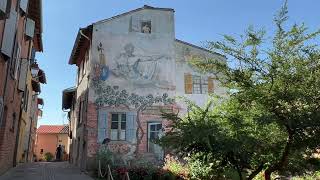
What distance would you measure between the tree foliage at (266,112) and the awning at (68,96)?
1922 centimetres

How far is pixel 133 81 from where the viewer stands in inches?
805

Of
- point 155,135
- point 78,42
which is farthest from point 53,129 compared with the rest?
point 155,135

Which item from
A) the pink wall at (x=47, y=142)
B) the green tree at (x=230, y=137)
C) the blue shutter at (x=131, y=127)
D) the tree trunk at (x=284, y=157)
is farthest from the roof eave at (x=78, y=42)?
the pink wall at (x=47, y=142)

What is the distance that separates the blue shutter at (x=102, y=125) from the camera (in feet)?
63.4

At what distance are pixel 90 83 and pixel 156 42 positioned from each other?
4359mm

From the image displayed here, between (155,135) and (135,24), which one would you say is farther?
(135,24)

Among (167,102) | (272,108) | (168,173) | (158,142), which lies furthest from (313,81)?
(167,102)

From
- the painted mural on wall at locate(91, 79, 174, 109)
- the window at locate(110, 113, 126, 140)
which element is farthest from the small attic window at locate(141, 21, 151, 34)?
the window at locate(110, 113, 126, 140)

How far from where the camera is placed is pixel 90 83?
19.8 meters

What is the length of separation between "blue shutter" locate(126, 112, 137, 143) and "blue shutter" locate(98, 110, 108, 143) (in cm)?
108

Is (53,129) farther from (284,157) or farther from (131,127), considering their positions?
(284,157)

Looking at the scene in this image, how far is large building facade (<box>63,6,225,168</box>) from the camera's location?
19.5m

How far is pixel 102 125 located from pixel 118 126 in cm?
82

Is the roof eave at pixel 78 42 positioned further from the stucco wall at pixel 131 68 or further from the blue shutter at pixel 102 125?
the blue shutter at pixel 102 125
